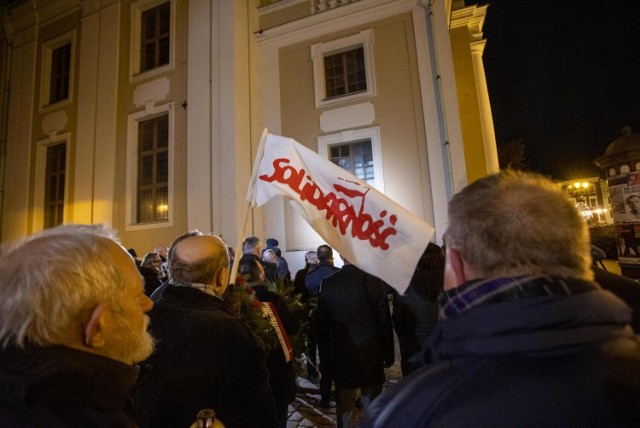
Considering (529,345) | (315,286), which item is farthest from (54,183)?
(529,345)

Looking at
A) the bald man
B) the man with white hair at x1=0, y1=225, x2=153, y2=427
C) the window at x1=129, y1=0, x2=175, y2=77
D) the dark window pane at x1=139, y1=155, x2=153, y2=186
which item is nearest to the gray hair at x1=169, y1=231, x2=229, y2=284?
the bald man

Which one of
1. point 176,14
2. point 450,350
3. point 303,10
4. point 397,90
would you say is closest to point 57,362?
point 450,350

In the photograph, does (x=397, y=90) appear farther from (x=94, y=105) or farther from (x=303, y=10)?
(x=94, y=105)

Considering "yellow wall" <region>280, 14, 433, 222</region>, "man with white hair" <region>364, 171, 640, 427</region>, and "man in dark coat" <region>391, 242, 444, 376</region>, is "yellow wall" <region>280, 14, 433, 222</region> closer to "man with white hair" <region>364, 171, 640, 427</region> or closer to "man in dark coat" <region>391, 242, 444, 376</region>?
"man in dark coat" <region>391, 242, 444, 376</region>

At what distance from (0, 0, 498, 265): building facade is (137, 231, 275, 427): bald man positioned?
24.3 feet

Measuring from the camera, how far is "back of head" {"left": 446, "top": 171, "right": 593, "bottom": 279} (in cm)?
91

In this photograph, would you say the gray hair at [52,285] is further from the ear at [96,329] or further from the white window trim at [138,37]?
the white window trim at [138,37]

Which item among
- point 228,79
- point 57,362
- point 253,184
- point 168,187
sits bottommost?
point 57,362

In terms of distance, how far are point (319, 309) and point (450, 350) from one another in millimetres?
2535

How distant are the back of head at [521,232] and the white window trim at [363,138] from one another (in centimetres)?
864

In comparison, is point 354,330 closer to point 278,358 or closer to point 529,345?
point 278,358

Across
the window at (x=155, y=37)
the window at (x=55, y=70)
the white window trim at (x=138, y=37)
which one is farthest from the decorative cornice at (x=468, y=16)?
the window at (x=55, y=70)

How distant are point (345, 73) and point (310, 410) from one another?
926 centimetres

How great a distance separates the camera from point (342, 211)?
2826 mm
